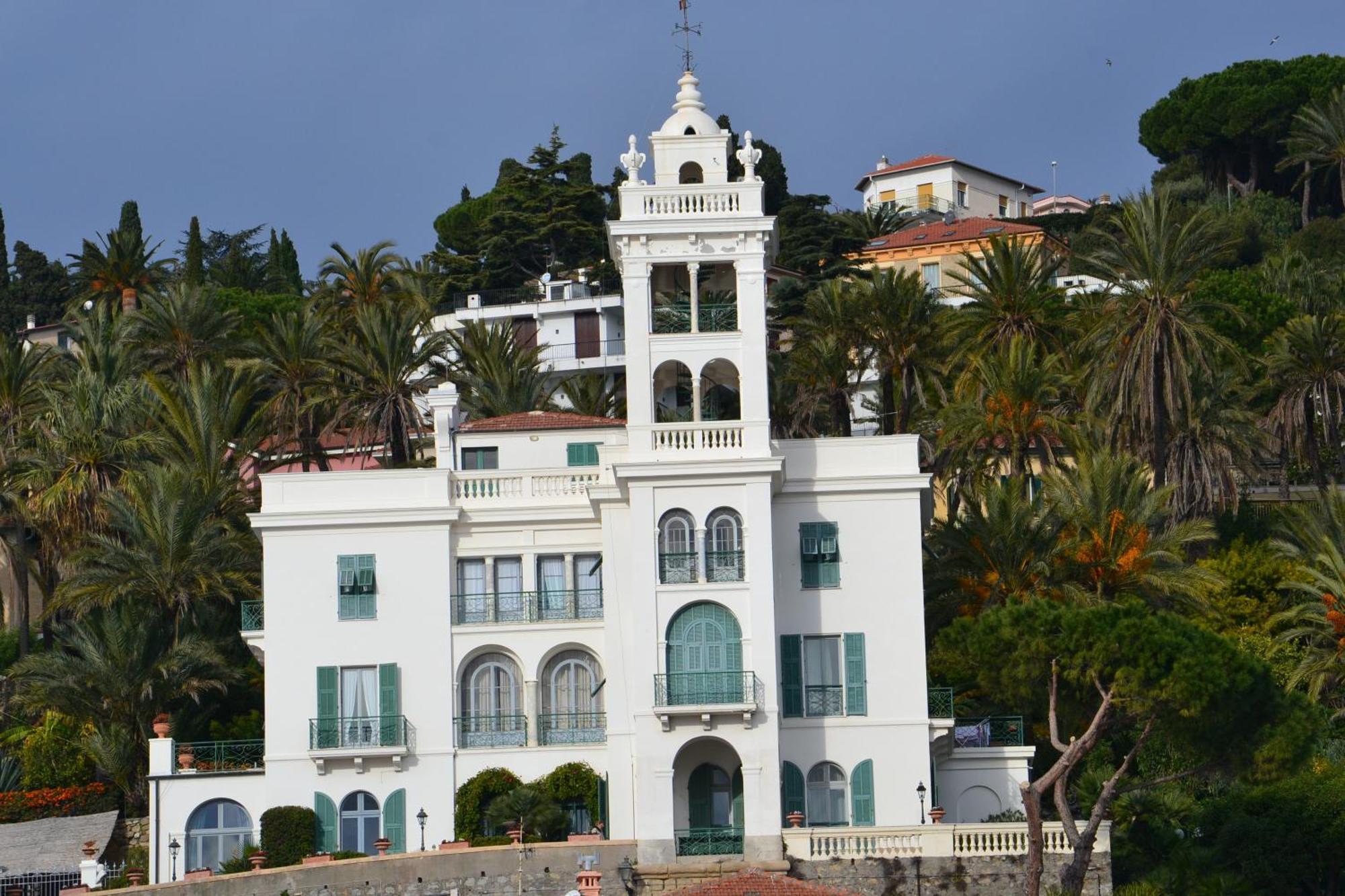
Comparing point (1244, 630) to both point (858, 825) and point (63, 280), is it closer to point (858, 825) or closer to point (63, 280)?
point (858, 825)

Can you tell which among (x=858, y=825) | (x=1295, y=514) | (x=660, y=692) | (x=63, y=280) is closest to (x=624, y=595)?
(x=660, y=692)

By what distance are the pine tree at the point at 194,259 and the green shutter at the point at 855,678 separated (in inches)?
1401

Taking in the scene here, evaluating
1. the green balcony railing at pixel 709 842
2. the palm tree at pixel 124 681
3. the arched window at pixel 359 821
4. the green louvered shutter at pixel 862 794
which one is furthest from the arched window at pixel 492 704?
the green louvered shutter at pixel 862 794

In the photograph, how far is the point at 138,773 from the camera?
5006 centimetres

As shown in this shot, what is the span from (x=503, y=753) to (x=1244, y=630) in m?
18.3

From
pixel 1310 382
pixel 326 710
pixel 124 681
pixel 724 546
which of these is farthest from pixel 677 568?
pixel 1310 382

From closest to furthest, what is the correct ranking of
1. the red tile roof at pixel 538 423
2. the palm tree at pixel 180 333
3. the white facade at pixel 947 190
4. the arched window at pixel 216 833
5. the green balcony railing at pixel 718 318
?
the arched window at pixel 216 833
the green balcony railing at pixel 718 318
the red tile roof at pixel 538 423
the palm tree at pixel 180 333
the white facade at pixel 947 190

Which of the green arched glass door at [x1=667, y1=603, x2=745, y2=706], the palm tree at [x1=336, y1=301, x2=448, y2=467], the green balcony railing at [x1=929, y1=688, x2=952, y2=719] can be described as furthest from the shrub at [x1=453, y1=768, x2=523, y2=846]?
the palm tree at [x1=336, y1=301, x2=448, y2=467]

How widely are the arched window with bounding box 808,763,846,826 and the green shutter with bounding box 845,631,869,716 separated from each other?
3.90 feet

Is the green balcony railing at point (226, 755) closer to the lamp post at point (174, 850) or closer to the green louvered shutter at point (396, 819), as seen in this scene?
A: the lamp post at point (174, 850)

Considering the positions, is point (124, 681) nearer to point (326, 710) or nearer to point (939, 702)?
point (326, 710)

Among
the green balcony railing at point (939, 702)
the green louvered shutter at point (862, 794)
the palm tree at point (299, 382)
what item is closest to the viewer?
the green louvered shutter at point (862, 794)

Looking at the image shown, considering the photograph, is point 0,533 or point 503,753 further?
point 0,533

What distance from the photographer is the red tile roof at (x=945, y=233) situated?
305ft
